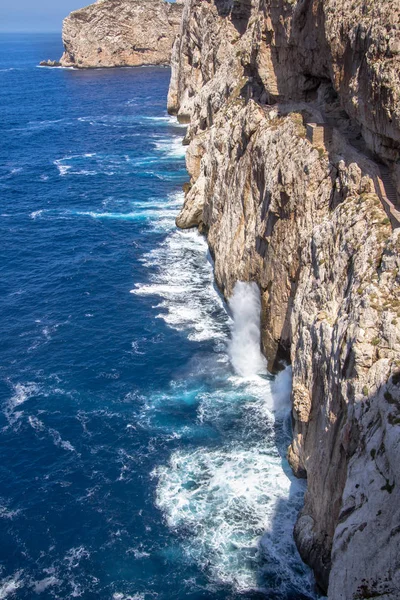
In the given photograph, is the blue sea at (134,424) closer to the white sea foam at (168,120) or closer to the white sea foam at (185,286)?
the white sea foam at (185,286)

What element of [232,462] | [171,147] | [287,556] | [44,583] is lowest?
[44,583]

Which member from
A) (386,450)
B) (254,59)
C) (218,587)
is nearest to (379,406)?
(386,450)

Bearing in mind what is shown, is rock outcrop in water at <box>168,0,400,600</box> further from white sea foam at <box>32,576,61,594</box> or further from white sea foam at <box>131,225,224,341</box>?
white sea foam at <box>32,576,61,594</box>

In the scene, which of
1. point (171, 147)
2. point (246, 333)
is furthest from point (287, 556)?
point (171, 147)

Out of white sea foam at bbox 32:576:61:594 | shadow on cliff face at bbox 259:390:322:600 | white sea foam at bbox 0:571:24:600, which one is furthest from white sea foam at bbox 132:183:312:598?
white sea foam at bbox 0:571:24:600

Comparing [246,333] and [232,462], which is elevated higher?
[246,333]

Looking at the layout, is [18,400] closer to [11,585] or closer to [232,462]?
[11,585]
